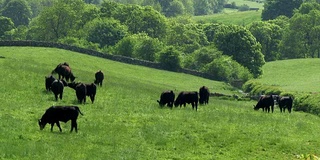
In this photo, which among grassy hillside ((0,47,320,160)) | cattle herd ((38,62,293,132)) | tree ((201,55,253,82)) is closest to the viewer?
grassy hillside ((0,47,320,160))

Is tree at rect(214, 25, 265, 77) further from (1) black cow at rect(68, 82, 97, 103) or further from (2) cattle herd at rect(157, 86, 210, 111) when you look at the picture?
(1) black cow at rect(68, 82, 97, 103)

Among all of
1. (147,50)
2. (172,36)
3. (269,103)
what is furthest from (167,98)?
(172,36)

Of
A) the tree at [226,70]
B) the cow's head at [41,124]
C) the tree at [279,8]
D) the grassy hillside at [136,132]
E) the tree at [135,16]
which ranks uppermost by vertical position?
the tree at [279,8]

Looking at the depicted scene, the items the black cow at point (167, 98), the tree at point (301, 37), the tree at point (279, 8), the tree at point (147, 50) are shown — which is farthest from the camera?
the tree at point (279, 8)

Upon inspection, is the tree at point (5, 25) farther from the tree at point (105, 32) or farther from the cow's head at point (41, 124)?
the cow's head at point (41, 124)

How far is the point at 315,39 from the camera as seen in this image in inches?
5699

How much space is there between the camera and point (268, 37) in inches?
5842

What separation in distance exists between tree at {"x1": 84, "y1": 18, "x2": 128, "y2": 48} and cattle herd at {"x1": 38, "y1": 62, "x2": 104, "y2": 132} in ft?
233

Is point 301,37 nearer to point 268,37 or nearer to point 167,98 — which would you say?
point 268,37

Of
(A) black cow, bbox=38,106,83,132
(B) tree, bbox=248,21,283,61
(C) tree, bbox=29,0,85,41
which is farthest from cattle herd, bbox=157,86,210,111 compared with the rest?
→ (B) tree, bbox=248,21,283,61

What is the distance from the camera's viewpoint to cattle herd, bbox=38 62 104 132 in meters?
29.0

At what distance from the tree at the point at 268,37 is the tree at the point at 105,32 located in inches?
1573

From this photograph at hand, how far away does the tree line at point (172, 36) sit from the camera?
107 m

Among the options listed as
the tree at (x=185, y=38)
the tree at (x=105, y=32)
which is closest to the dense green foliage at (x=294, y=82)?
the tree at (x=185, y=38)
